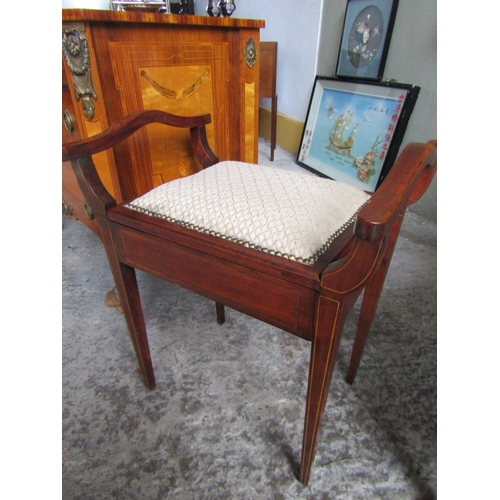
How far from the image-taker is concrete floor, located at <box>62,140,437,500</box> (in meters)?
0.82

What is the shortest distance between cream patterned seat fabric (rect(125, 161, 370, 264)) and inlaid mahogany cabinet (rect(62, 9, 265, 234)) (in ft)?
1.12

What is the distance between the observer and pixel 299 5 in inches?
98.8

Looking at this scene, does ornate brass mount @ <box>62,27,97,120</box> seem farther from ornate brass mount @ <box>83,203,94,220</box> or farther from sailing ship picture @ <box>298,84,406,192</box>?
sailing ship picture @ <box>298,84,406,192</box>

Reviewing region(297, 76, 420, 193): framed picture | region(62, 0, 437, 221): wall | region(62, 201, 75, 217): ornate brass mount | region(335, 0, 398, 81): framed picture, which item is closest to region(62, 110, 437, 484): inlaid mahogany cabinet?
region(62, 201, 75, 217): ornate brass mount

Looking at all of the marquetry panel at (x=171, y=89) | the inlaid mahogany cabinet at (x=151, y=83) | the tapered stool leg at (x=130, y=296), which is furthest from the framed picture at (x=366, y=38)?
the tapered stool leg at (x=130, y=296)

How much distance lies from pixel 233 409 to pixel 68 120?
0.95 m

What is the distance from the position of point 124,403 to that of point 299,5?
2.68 metres

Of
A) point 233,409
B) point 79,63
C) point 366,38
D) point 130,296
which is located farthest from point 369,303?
point 366,38

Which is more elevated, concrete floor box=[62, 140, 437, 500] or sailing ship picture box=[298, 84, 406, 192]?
sailing ship picture box=[298, 84, 406, 192]

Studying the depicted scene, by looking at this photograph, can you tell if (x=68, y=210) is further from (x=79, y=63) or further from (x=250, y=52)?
(x=250, y=52)

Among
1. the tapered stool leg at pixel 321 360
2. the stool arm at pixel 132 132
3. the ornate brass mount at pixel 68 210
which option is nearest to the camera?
the tapered stool leg at pixel 321 360

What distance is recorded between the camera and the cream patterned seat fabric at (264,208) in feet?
1.97

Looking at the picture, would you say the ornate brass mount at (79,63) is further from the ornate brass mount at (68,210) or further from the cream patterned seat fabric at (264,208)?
the ornate brass mount at (68,210)

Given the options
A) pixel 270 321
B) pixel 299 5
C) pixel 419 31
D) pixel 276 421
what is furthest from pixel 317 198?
pixel 299 5
